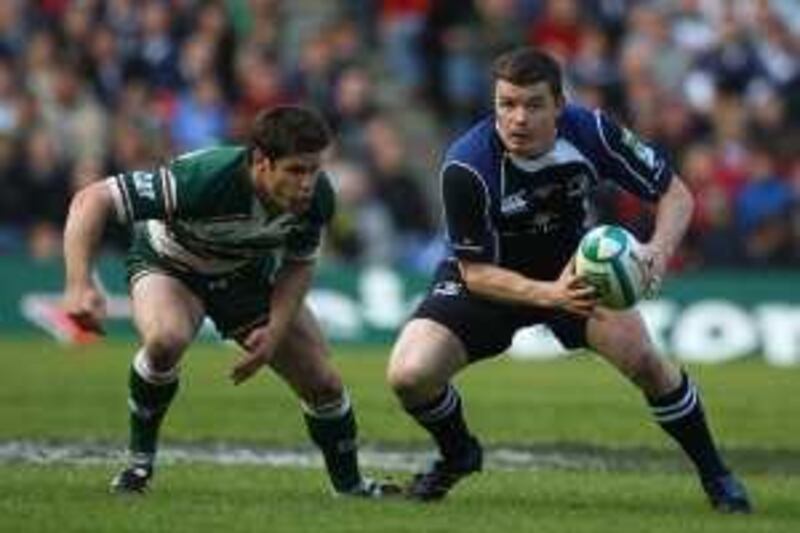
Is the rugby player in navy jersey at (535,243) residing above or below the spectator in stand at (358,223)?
→ above

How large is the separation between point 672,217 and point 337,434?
1964mm

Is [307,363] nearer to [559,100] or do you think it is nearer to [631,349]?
[631,349]

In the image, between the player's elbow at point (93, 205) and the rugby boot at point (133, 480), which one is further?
the rugby boot at point (133, 480)

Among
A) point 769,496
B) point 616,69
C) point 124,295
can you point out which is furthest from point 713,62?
point 769,496

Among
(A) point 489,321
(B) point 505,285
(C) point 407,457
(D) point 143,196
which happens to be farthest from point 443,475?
(C) point 407,457

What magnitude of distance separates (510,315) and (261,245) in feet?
3.98

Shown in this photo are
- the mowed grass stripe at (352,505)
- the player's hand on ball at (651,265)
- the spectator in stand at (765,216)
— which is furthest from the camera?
the spectator in stand at (765,216)

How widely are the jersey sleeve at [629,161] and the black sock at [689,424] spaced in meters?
0.89

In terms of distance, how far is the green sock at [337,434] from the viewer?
37.0 ft

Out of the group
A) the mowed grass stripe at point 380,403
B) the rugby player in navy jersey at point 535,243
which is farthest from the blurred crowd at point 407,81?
the rugby player in navy jersey at point 535,243

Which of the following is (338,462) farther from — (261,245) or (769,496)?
(769,496)

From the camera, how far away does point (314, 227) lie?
1081cm

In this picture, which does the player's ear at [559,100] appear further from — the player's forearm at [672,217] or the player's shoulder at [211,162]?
the player's shoulder at [211,162]

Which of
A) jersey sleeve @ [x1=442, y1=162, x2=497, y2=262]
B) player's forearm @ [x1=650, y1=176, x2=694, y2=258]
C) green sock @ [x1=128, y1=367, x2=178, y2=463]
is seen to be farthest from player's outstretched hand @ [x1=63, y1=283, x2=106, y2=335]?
player's forearm @ [x1=650, y1=176, x2=694, y2=258]
